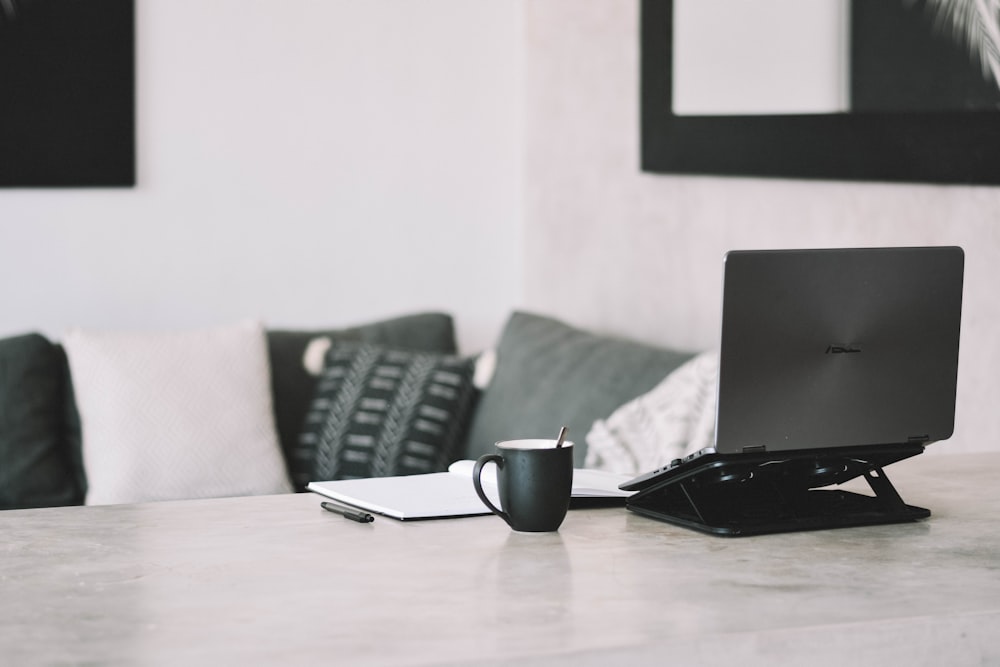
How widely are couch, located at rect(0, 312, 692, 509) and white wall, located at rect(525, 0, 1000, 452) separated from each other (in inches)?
8.8

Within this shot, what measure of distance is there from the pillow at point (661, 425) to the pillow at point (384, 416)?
56cm

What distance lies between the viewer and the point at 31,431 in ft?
Result: 10.3

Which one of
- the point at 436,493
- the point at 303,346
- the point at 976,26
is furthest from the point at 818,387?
the point at 303,346

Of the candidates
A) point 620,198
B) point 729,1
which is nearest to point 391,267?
point 620,198

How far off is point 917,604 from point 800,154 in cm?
167

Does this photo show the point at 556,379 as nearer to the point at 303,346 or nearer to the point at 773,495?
the point at 303,346

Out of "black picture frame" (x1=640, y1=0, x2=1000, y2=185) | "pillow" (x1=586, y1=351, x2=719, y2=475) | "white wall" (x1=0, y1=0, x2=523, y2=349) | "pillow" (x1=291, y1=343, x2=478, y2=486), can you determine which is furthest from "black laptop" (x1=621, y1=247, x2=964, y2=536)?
"white wall" (x1=0, y1=0, x2=523, y2=349)

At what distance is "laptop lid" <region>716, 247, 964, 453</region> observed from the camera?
1.40 m

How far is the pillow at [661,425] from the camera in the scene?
2600 mm

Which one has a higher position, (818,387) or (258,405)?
(818,387)

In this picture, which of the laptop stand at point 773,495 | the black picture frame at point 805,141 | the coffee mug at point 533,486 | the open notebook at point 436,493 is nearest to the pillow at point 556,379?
the black picture frame at point 805,141

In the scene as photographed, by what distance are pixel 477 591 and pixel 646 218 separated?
2.26 metres

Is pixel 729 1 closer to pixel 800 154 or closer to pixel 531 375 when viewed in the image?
pixel 800 154

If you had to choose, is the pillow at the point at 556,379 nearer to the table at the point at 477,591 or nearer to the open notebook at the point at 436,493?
the open notebook at the point at 436,493
